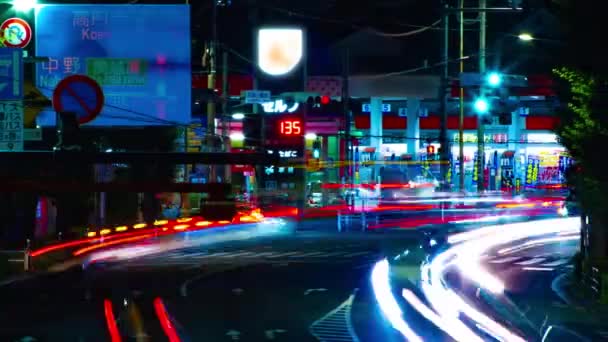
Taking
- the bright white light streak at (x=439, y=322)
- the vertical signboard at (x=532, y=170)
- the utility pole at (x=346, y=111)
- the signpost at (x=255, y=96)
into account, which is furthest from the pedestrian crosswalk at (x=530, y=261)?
the vertical signboard at (x=532, y=170)

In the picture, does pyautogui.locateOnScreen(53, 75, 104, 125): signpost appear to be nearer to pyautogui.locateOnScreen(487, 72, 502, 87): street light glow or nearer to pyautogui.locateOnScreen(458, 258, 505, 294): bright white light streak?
pyautogui.locateOnScreen(458, 258, 505, 294): bright white light streak

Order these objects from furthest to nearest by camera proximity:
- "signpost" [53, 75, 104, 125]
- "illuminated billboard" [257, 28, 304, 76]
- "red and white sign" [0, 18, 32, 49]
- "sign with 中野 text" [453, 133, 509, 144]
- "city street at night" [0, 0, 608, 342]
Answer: "sign with 中野 text" [453, 133, 509, 144], "illuminated billboard" [257, 28, 304, 76], "red and white sign" [0, 18, 32, 49], "signpost" [53, 75, 104, 125], "city street at night" [0, 0, 608, 342]

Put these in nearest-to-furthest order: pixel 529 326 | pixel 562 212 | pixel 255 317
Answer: pixel 529 326, pixel 255 317, pixel 562 212

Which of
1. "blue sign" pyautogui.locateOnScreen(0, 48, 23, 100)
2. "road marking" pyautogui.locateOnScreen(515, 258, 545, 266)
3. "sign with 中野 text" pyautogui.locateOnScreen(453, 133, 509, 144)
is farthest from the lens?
"sign with 中野 text" pyautogui.locateOnScreen(453, 133, 509, 144)

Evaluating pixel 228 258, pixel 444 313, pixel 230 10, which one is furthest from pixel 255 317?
pixel 230 10

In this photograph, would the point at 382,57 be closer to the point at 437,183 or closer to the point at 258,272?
the point at 437,183

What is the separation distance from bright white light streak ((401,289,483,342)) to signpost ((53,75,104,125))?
24.6 ft

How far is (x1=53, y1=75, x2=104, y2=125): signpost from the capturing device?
17469 millimetres

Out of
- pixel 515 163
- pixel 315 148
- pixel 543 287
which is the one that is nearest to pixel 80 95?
pixel 543 287

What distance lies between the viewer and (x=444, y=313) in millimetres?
17828

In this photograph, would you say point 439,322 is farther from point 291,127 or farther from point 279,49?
point 279,49

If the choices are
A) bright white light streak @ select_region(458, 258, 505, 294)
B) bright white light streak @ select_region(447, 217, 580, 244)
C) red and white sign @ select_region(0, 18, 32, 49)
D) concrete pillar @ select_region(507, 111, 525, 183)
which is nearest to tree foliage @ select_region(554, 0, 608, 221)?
bright white light streak @ select_region(458, 258, 505, 294)

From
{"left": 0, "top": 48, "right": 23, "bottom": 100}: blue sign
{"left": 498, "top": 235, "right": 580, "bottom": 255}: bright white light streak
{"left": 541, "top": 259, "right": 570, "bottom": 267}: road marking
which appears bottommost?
{"left": 498, "top": 235, "right": 580, "bottom": 255}: bright white light streak

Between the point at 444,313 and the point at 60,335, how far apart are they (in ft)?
24.0
